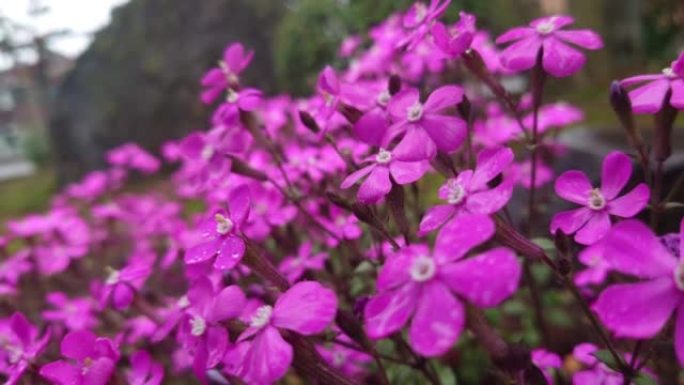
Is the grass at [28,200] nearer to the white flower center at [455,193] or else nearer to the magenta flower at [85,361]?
the magenta flower at [85,361]

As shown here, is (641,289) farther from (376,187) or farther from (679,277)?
(376,187)

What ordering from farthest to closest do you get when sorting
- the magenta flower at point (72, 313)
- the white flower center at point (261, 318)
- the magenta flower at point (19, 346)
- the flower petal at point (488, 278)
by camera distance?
1. the magenta flower at point (72, 313)
2. the magenta flower at point (19, 346)
3. the white flower center at point (261, 318)
4. the flower petal at point (488, 278)

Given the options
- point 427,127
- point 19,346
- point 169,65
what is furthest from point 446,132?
point 169,65

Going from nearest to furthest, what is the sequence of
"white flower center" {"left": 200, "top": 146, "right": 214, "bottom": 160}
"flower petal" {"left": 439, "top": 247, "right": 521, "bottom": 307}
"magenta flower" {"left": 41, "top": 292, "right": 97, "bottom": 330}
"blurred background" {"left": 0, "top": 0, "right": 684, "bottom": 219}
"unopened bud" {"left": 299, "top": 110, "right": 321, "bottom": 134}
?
"flower petal" {"left": 439, "top": 247, "right": 521, "bottom": 307}, "unopened bud" {"left": 299, "top": 110, "right": 321, "bottom": 134}, "white flower center" {"left": 200, "top": 146, "right": 214, "bottom": 160}, "magenta flower" {"left": 41, "top": 292, "right": 97, "bottom": 330}, "blurred background" {"left": 0, "top": 0, "right": 684, "bottom": 219}

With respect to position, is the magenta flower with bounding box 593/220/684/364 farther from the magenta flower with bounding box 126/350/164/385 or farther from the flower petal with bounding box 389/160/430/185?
the magenta flower with bounding box 126/350/164/385

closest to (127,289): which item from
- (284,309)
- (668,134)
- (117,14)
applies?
(284,309)

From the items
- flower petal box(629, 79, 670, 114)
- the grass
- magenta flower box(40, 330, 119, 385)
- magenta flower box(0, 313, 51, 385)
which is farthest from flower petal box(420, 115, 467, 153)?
the grass

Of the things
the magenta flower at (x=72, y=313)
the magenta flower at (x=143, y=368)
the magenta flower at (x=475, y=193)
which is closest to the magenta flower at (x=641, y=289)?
the magenta flower at (x=475, y=193)
